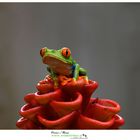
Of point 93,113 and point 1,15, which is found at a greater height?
point 1,15

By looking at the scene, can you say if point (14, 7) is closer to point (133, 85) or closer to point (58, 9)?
point (58, 9)
